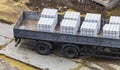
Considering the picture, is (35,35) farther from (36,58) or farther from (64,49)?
(64,49)

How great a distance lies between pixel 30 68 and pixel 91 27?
10.2 ft

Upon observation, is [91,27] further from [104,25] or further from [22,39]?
[22,39]

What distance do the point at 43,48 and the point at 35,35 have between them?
0.71 meters

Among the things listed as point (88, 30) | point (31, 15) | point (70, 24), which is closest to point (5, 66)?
point (31, 15)

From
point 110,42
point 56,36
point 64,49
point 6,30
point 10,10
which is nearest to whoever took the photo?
point 110,42

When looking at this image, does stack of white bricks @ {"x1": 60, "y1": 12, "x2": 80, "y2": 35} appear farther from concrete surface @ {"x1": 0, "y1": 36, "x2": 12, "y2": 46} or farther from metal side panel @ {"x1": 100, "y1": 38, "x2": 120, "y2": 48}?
concrete surface @ {"x1": 0, "y1": 36, "x2": 12, "y2": 46}

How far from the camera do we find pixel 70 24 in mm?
14719

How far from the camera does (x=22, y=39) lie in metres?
16.1

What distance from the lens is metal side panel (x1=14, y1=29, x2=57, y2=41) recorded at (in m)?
14.8

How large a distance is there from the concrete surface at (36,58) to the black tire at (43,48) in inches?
7.0

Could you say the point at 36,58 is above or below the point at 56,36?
below

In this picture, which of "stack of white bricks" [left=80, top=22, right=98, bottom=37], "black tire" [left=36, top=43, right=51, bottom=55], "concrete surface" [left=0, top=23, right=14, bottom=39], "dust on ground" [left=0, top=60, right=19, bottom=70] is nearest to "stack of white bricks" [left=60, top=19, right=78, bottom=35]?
"stack of white bricks" [left=80, top=22, right=98, bottom=37]

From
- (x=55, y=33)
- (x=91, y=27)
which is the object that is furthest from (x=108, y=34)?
(x=55, y=33)

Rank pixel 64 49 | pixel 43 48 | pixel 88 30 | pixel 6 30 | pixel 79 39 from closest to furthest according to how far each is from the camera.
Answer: pixel 88 30
pixel 79 39
pixel 64 49
pixel 43 48
pixel 6 30
